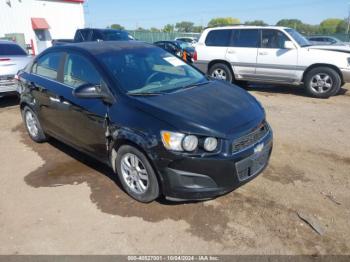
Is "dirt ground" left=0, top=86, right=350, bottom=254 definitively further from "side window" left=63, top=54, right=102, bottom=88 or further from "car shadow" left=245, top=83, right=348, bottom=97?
"car shadow" left=245, top=83, right=348, bottom=97

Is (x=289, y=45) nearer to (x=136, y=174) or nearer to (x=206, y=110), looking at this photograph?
(x=206, y=110)

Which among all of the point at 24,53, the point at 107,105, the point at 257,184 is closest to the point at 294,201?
the point at 257,184

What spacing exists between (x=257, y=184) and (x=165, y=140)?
153cm

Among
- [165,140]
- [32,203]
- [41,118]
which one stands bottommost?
[32,203]

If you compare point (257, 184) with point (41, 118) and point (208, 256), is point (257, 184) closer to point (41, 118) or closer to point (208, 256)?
point (208, 256)

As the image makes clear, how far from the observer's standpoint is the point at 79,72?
157 inches

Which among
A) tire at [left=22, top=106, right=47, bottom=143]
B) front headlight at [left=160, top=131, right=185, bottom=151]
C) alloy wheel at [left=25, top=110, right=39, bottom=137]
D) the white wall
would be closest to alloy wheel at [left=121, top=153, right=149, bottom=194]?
front headlight at [left=160, top=131, right=185, bottom=151]

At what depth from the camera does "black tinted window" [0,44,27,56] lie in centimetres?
848

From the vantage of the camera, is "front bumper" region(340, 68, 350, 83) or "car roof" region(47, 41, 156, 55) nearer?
"car roof" region(47, 41, 156, 55)

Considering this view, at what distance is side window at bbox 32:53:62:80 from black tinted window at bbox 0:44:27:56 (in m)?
4.21

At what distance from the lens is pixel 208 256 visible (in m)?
2.78

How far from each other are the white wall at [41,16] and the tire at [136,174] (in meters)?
25.9

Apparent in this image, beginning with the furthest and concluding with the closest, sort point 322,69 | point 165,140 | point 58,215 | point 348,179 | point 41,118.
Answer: point 322,69 < point 41,118 < point 348,179 < point 58,215 < point 165,140

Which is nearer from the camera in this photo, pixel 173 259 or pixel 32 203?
pixel 173 259
